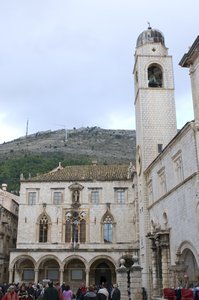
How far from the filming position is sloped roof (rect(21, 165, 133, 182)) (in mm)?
38500

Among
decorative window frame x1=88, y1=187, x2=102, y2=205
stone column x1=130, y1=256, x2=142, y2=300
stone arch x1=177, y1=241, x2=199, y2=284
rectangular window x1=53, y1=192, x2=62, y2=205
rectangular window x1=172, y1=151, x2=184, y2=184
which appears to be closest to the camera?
stone column x1=130, y1=256, x2=142, y2=300

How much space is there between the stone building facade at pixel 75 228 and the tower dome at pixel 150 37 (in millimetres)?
12287

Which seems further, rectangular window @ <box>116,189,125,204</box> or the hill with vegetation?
the hill with vegetation

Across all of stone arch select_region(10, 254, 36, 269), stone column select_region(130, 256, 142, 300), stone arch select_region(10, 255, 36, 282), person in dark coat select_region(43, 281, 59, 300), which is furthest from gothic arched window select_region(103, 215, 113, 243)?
person in dark coat select_region(43, 281, 59, 300)

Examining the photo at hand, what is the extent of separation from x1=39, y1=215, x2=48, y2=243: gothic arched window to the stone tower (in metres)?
10.5

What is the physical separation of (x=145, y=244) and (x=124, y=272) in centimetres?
686

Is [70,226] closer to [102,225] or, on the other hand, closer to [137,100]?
[102,225]

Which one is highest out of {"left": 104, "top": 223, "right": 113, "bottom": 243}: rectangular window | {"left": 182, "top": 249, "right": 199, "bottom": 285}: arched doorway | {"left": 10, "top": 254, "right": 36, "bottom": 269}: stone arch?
{"left": 104, "top": 223, "right": 113, "bottom": 243}: rectangular window

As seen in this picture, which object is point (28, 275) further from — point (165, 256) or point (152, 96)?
point (152, 96)

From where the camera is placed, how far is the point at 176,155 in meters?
22.0

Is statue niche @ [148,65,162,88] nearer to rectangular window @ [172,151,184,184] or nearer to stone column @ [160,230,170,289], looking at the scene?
rectangular window @ [172,151,184,184]

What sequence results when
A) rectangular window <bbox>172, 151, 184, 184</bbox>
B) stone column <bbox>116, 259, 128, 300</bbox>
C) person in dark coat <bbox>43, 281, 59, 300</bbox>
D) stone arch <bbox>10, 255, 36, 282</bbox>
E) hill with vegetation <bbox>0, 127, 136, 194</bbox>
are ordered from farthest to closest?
hill with vegetation <bbox>0, 127, 136, 194</bbox>
stone arch <bbox>10, 255, 36, 282</bbox>
rectangular window <bbox>172, 151, 184, 184</bbox>
stone column <bbox>116, 259, 128, 300</bbox>
person in dark coat <bbox>43, 281, 59, 300</bbox>

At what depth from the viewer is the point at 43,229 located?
121ft

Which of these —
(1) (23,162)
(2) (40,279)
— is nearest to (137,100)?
(2) (40,279)
